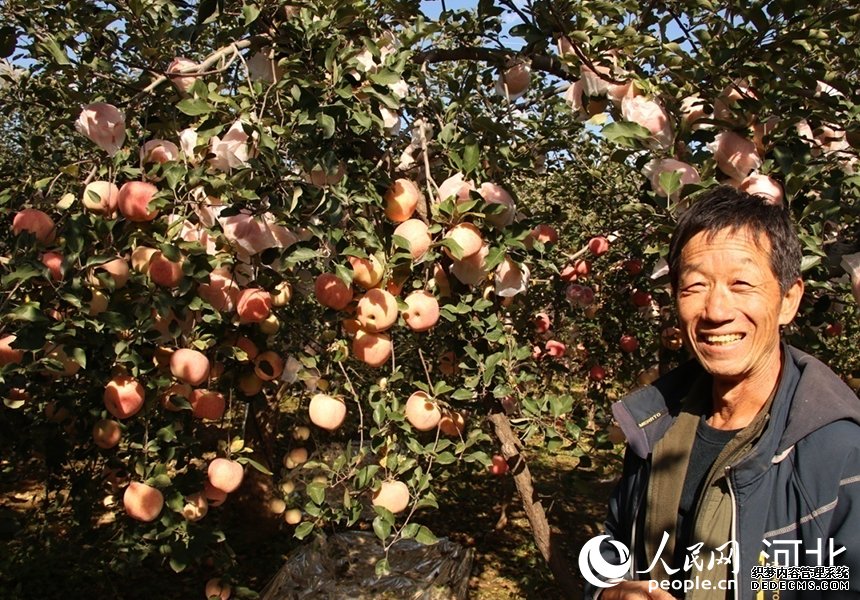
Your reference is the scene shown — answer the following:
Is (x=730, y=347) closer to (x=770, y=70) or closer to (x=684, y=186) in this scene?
(x=684, y=186)

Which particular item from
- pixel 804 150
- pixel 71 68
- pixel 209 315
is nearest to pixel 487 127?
pixel 804 150

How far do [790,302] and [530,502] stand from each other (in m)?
1.18

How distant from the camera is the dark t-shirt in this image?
4.06ft

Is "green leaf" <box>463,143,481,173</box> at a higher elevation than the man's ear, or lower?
higher

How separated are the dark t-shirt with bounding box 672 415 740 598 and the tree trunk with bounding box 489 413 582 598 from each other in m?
0.90

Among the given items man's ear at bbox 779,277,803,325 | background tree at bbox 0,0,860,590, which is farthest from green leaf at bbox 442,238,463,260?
man's ear at bbox 779,277,803,325

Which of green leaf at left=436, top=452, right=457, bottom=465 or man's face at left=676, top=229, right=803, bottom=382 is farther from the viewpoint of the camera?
green leaf at left=436, top=452, right=457, bottom=465

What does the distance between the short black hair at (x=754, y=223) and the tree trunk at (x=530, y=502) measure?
0.99 meters

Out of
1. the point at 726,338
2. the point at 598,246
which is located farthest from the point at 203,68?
the point at 598,246

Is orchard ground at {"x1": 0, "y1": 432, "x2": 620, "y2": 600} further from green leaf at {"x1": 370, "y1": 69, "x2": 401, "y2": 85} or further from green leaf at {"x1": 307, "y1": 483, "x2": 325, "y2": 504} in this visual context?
green leaf at {"x1": 370, "y1": 69, "x2": 401, "y2": 85}

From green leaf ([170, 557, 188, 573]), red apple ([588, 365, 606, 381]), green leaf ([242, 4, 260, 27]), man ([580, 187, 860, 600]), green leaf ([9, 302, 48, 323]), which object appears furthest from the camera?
red apple ([588, 365, 606, 381])

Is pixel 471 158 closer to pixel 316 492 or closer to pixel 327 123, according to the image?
pixel 327 123

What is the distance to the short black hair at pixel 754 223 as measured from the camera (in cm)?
129

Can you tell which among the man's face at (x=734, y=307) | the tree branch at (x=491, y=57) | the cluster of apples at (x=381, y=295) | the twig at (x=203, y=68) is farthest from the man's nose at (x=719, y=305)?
the twig at (x=203, y=68)
